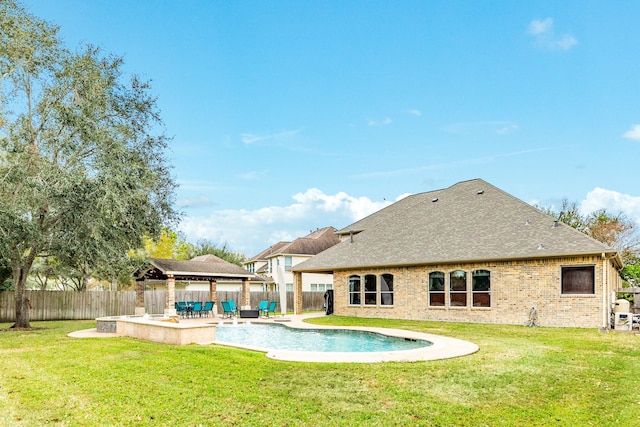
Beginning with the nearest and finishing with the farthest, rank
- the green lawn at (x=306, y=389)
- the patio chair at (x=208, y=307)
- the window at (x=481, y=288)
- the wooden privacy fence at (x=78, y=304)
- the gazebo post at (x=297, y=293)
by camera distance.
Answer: the green lawn at (x=306, y=389) → the window at (x=481, y=288) → the wooden privacy fence at (x=78, y=304) → the patio chair at (x=208, y=307) → the gazebo post at (x=297, y=293)

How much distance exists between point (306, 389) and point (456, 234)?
50.8ft

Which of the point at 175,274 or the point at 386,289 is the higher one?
the point at 175,274

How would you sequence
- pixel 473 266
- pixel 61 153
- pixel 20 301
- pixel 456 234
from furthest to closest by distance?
pixel 456 234, pixel 473 266, pixel 20 301, pixel 61 153

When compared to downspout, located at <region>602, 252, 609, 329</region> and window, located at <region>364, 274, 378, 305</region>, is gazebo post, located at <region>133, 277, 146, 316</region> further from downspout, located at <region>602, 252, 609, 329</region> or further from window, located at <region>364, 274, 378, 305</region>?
downspout, located at <region>602, 252, 609, 329</region>

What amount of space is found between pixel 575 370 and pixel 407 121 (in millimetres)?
16086

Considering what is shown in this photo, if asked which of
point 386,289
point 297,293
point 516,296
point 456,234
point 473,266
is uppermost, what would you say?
point 456,234

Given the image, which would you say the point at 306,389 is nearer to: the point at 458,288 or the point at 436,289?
the point at 458,288

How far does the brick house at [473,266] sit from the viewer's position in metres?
17.0

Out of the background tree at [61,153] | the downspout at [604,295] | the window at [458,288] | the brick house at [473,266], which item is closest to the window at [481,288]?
the brick house at [473,266]

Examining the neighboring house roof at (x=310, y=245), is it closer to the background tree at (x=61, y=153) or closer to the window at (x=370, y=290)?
the window at (x=370, y=290)

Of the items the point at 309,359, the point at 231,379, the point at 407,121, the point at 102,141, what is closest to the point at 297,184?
the point at 407,121

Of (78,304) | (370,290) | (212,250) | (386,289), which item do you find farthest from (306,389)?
(212,250)

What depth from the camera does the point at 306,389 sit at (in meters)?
7.34

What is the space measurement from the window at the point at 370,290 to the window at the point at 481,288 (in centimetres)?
486
